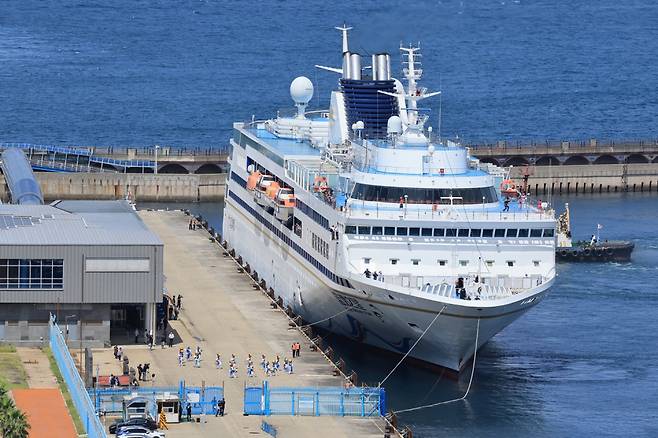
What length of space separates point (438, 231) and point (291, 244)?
13.5 meters

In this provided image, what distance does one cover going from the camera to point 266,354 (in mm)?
87188

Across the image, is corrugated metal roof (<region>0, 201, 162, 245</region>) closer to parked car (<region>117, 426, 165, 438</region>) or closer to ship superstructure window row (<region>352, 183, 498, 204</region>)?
ship superstructure window row (<region>352, 183, 498, 204</region>)

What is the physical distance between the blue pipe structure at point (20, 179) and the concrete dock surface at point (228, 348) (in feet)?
27.1

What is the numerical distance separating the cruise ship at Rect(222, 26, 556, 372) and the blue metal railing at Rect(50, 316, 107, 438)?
13.3 m

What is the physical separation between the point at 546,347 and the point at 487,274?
875 cm

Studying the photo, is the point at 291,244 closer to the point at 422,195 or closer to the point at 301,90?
the point at 422,195

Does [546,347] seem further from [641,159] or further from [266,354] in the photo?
[641,159]

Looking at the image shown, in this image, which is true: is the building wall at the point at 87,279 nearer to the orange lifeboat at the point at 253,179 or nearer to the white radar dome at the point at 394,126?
the white radar dome at the point at 394,126

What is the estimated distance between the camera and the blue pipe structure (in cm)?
11131

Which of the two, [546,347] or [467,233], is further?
[546,347]

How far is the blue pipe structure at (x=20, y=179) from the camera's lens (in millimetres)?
111312

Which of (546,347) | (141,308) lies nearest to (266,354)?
(141,308)

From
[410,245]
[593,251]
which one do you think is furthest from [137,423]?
[593,251]

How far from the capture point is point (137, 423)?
240ft
